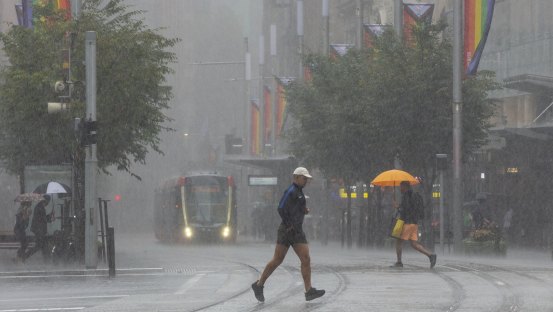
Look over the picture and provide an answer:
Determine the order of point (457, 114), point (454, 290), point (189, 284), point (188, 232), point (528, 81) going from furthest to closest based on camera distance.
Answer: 1. point (188, 232)
2. point (528, 81)
3. point (457, 114)
4. point (189, 284)
5. point (454, 290)

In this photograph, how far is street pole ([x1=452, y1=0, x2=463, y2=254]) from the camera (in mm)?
37188

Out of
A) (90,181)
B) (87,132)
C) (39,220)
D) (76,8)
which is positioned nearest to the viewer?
(87,132)

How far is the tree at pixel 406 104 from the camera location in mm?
41250

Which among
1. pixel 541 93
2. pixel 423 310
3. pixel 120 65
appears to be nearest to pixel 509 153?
pixel 541 93

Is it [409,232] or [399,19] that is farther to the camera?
[399,19]

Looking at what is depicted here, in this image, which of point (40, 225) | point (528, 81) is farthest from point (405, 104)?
point (40, 225)

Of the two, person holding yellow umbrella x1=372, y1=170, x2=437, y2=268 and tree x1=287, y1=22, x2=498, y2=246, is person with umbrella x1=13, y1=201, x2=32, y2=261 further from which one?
tree x1=287, y1=22, x2=498, y2=246

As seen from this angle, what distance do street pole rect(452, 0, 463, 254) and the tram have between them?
17712 millimetres

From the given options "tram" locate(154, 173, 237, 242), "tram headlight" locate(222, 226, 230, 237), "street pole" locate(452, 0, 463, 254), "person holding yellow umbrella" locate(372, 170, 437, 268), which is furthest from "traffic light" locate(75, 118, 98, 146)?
"tram headlight" locate(222, 226, 230, 237)

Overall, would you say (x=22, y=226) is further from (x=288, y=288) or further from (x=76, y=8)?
(x=288, y=288)

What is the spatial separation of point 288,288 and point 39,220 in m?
13.3

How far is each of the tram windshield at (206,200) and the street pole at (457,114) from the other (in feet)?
59.1

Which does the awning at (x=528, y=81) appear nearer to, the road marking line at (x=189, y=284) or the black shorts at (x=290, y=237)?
the road marking line at (x=189, y=284)

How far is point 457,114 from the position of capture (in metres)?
38.2
